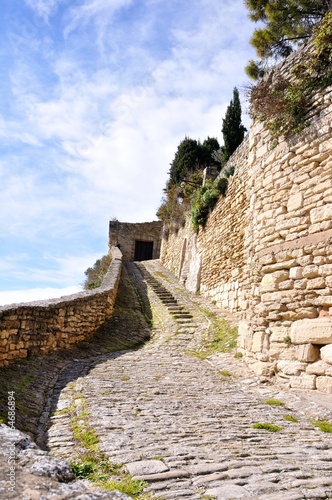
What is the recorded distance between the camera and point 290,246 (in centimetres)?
614

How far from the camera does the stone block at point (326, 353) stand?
515 cm

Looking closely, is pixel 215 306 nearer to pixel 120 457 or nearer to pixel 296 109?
pixel 296 109

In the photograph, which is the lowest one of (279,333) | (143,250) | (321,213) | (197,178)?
(279,333)

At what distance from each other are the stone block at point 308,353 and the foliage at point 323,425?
114 centimetres

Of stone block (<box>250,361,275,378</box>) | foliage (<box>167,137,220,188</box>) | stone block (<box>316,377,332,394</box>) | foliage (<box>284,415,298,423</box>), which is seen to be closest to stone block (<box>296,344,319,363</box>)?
stone block (<box>316,377,332,394</box>)

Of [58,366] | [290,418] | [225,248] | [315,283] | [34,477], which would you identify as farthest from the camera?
[225,248]

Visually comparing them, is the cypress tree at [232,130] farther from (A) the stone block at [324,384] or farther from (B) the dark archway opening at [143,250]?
(A) the stone block at [324,384]

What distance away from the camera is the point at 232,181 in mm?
13258

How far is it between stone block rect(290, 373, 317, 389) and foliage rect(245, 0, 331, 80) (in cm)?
1218

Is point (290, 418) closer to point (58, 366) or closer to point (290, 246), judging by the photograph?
point (290, 246)

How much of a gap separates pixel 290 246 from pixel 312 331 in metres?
1.31

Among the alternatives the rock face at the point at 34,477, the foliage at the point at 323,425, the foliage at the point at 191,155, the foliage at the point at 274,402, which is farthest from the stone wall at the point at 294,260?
the foliage at the point at 191,155

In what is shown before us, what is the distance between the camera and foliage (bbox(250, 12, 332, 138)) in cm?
594

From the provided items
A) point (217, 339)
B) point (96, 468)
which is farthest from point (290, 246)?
point (96, 468)
